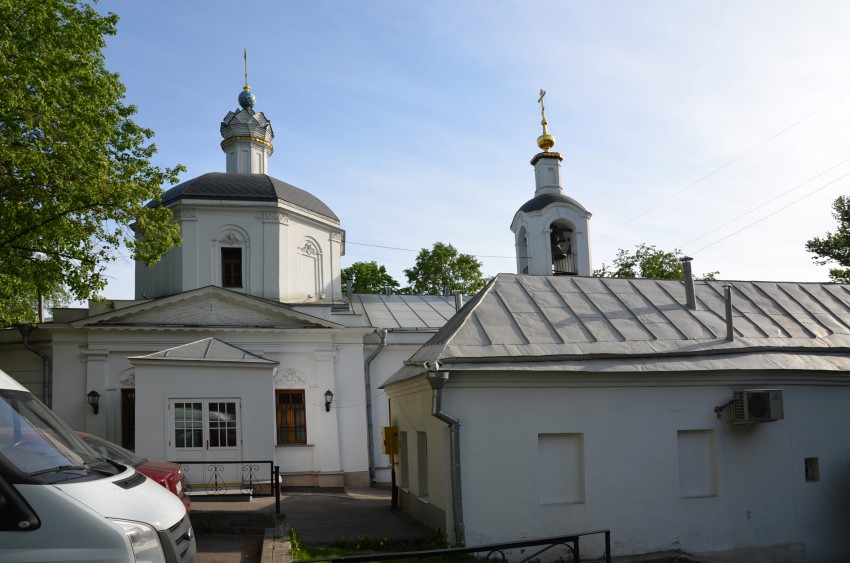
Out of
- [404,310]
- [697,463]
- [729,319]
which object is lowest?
[697,463]

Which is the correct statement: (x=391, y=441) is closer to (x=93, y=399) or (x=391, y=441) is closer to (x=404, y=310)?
A: (x=93, y=399)

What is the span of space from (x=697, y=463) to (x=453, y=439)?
4.22m

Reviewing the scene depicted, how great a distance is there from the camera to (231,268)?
22.8 meters

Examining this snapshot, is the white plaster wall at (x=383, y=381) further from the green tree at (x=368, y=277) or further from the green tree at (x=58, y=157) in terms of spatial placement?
the green tree at (x=368, y=277)

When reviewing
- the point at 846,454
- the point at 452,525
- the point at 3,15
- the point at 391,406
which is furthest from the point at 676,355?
the point at 3,15

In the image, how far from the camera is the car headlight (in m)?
4.57

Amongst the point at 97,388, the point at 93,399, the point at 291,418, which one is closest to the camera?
the point at 93,399

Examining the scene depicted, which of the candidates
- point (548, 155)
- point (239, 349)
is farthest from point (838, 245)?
point (239, 349)

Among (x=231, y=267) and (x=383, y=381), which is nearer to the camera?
(x=231, y=267)

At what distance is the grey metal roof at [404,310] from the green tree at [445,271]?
17.7 meters

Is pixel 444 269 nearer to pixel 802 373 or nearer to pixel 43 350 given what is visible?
pixel 43 350

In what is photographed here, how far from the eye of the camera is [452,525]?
10.9 metres

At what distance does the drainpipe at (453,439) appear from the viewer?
10828mm

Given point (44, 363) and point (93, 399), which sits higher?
point (44, 363)
